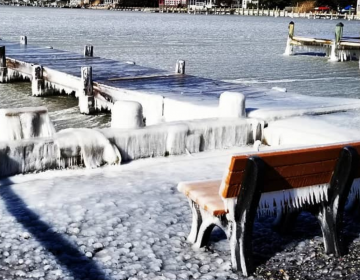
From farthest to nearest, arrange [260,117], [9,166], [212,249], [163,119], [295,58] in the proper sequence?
[295,58] → [163,119] → [260,117] → [9,166] → [212,249]

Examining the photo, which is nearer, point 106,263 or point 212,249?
point 106,263

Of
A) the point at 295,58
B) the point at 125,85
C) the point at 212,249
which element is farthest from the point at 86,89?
the point at 295,58

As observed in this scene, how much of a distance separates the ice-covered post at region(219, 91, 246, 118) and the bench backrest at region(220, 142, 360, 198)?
4591 mm

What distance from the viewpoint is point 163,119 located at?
40.4ft

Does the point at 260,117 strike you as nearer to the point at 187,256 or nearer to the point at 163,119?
the point at 163,119

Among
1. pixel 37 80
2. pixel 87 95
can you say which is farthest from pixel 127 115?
Answer: pixel 37 80

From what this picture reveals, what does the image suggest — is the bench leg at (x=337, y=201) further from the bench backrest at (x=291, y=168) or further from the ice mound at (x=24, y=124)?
the ice mound at (x=24, y=124)

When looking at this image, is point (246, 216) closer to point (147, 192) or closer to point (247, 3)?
point (147, 192)

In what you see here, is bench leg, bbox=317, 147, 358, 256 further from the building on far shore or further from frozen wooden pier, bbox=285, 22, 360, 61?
the building on far shore

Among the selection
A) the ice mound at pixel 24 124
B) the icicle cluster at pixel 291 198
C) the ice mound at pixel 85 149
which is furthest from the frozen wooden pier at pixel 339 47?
the icicle cluster at pixel 291 198

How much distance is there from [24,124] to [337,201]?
187 inches

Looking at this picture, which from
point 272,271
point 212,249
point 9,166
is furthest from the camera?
point 9,166

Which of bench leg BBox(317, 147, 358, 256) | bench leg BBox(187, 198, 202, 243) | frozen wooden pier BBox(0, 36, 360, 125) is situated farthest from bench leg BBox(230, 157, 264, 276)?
frozen wooden pier BBox(0, 36, 360, 125)

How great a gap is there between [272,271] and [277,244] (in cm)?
61
